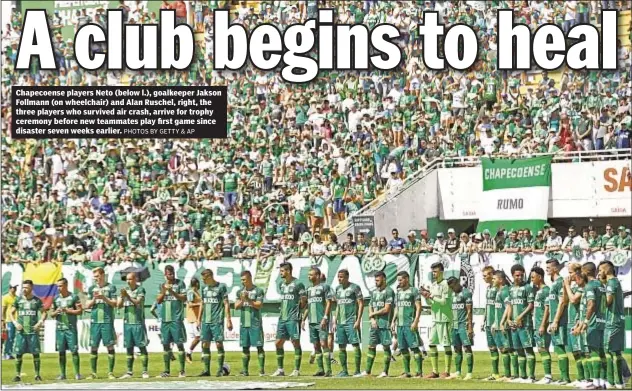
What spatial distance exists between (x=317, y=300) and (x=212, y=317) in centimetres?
185

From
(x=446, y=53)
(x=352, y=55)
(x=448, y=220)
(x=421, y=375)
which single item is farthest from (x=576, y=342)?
(x=448, y=220)

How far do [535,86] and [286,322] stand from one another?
11.3 meters

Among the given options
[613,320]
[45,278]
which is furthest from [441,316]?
[45,278]

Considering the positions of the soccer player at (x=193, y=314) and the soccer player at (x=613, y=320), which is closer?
the soccer player at (x=613, y=320)

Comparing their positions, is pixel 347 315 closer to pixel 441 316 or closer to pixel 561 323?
pixel 441 316

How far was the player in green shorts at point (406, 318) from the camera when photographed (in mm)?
21375

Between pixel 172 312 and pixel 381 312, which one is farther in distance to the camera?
pixel 172 312

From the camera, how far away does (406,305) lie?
842 inches

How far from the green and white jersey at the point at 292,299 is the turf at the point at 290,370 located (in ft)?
3.36

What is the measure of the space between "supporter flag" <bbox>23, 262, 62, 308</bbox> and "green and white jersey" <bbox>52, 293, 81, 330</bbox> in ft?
16.4

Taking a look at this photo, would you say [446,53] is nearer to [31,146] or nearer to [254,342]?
[254,342]

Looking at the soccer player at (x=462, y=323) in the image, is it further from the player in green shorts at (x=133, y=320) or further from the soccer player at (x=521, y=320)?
the player in green shorts at (x=133, y=320)

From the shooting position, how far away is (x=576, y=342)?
19766 mm

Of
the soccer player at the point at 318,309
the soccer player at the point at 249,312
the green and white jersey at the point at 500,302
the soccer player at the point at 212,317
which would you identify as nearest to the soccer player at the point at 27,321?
the soccer player at the point at 212,317
